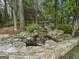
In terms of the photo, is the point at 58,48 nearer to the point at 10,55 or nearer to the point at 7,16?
the point at 10,55

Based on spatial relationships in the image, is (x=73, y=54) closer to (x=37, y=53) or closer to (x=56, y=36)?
(x=56, y=36)

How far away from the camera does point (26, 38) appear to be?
5797mm

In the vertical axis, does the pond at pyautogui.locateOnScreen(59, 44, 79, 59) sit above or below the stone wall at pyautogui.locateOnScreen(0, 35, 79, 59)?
below

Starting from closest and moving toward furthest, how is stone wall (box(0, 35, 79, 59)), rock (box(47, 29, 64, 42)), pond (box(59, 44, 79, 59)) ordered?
stone wall (box(0, 35, 79, 59)) → pond (box(59, 44, 79, 59)) → rock (box(47, 29, 64, 42))

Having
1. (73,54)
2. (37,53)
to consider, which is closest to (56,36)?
(73,54)

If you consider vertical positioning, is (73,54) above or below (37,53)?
below

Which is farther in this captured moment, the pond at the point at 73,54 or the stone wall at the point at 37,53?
the pond at the point at 73,54

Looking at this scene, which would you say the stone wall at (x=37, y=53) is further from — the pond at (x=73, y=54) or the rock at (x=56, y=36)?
the rock at (x=56, y=36)

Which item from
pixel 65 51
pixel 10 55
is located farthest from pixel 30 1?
pixel 10 55

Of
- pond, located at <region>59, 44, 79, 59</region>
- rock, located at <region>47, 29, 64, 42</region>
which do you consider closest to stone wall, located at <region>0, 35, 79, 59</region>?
pond, located at <region>59, 44, 79, 59</region>

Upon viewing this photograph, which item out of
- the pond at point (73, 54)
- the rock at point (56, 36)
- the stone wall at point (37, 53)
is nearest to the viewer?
the stone wall at point (37, 53)

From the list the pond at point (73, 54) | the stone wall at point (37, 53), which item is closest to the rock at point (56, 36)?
the pond at point (73, 54)

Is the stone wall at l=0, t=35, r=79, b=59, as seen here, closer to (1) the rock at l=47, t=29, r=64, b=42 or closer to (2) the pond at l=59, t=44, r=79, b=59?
(2) the pond at l=59, t=44, r=79, b=59

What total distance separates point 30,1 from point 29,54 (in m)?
7.71
